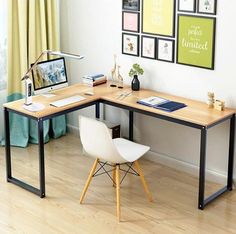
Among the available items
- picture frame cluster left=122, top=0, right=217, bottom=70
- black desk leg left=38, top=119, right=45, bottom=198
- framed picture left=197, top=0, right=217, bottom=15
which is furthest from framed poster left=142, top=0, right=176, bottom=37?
black desk leg left=38, top=119, right=45, bottom=198

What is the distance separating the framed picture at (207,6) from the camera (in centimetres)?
447

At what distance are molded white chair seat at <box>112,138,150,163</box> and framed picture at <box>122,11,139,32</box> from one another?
1.08 m

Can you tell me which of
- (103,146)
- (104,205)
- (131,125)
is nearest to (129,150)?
(103,146)

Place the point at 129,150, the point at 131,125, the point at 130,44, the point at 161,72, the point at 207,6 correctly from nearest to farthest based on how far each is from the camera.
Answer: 1. the point at 129,150
2. the point at 207,6
3. the point at 161,72
4. the point at 130,44
5. the point at 131,125

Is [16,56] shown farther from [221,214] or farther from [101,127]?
[221,214]

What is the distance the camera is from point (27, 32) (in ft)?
17.8

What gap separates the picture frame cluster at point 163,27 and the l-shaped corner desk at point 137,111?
0.34 m

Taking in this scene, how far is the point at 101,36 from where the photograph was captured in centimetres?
538

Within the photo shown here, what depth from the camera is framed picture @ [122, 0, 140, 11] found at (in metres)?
4.97

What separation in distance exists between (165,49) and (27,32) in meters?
1.35

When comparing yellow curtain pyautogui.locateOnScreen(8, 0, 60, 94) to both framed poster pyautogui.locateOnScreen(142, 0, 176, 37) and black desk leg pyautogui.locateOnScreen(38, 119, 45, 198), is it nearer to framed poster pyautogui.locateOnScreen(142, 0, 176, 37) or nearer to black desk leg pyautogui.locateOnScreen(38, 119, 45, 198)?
framed poster pyautogui.locateOnScreen(142, 0, 176, 37)

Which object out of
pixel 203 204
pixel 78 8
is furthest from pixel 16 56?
pixel 203 204

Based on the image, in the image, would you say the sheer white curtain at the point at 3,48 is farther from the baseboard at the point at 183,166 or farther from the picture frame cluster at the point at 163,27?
the baseboard at the point at 183,166

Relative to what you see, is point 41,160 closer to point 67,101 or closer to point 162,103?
point 67,101
